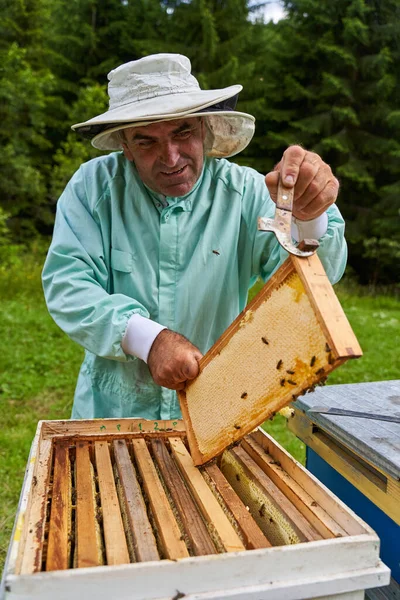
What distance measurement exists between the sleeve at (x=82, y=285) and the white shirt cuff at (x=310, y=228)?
513 millimetres

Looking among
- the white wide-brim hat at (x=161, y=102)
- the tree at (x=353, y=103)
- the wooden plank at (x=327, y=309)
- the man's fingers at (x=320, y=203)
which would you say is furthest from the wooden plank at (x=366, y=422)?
the tree at (x=353, y=103)

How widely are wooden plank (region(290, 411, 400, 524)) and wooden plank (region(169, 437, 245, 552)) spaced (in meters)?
0.41

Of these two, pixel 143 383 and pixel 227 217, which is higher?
pixel 227 217

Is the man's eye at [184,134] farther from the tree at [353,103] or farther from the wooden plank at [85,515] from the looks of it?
the tree at [353,103]

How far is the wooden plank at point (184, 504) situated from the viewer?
3.59 ft

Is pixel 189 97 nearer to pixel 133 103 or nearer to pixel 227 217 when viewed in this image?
pixel 133 103

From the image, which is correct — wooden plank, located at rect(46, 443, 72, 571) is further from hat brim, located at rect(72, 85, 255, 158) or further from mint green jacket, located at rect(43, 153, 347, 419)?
hat brim, located at rect(72, 85, 255, 158)

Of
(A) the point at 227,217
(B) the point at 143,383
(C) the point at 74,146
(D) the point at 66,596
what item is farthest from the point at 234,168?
(C) the point at 74,146

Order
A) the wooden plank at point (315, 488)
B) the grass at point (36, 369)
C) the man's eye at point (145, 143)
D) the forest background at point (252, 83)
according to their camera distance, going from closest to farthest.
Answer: the wooden plank at point (315, 488) < the man's eye at point (145, 143) < the grass at point (36, 369) < the forest background at point (252, 83)

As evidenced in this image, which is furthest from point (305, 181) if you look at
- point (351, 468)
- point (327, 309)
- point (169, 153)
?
point (351, 468)

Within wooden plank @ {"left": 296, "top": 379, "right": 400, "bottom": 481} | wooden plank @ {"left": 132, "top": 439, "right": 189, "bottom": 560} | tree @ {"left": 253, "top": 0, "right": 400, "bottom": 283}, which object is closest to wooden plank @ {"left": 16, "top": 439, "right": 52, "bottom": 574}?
wooden plank @ {"left": 132, "top": 439, "right": 189, "bottom": 560}

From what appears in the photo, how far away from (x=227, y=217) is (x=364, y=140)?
46.7ft

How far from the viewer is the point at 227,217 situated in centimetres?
196

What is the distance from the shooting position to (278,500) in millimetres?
1286
